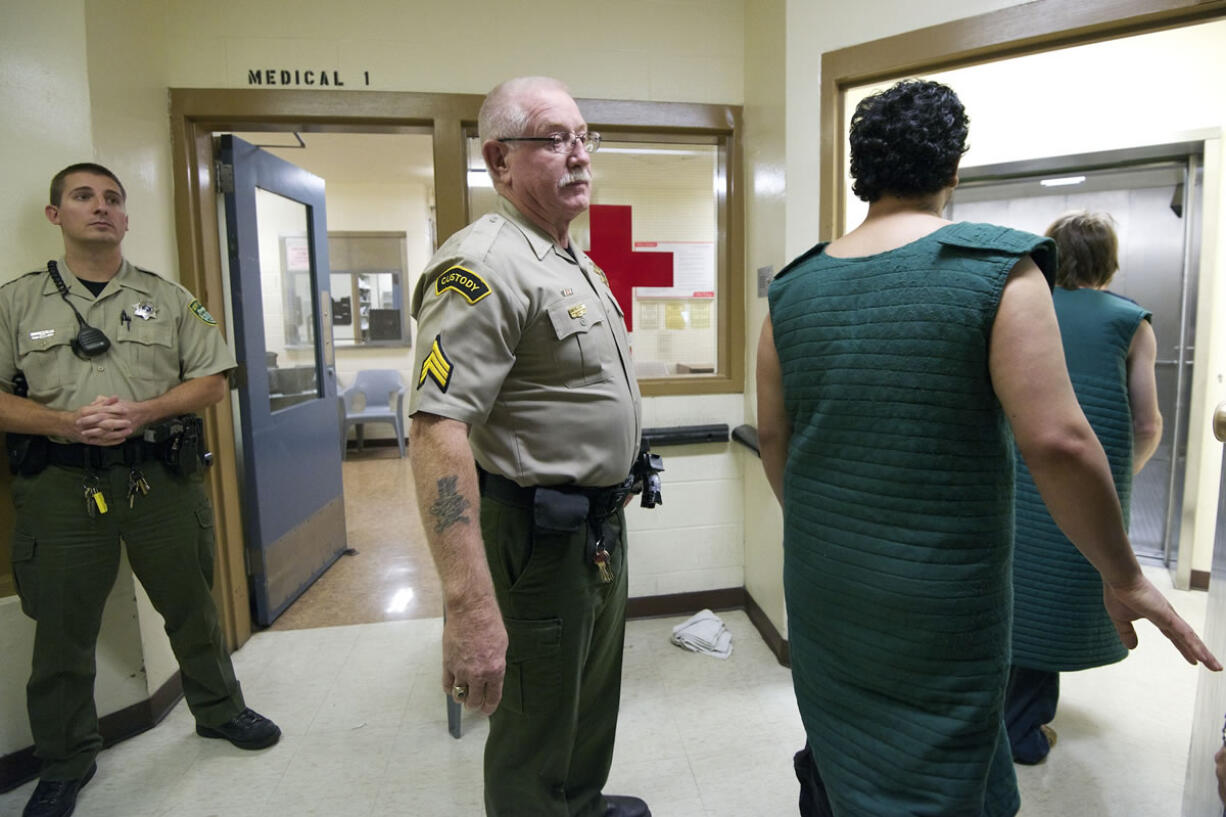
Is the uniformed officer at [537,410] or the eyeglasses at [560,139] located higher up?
the eyeglasses at [560,139]

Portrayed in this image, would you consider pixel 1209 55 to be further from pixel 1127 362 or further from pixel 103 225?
pixel 103 225

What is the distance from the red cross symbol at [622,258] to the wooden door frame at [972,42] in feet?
2.23

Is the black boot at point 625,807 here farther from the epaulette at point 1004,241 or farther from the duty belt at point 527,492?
the epaulette at point 1004,241

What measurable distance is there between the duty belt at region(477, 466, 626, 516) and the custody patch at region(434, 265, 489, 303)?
12.3 inches

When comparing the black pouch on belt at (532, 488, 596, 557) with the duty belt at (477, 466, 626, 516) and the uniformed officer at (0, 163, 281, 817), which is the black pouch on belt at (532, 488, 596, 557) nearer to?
the duty belt at (477, 466, 626, 516)

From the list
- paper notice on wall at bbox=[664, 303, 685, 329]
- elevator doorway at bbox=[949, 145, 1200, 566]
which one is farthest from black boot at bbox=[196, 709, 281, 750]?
elevator doorway at bbox=[949, 145, 1200, 566]

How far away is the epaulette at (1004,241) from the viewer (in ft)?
2.57

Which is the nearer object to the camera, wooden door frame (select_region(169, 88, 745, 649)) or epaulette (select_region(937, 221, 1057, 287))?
epaulette (select_region(937, 221, 1057, 287))

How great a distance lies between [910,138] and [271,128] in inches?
81.2

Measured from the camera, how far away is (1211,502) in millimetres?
2711

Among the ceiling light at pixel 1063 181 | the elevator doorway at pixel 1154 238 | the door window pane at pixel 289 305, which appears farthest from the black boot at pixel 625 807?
the ceiling light at pixel 1063 181

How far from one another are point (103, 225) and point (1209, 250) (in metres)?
3.88

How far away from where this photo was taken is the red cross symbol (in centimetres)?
241

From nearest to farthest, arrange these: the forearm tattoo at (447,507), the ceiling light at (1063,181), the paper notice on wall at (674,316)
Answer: the forearm tattoo at (447,507)
the paper notice on wall at (674,316)
the ceiling light at (1063,181)
